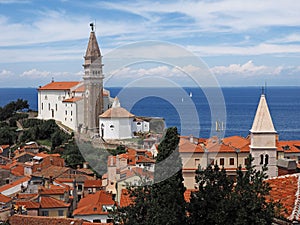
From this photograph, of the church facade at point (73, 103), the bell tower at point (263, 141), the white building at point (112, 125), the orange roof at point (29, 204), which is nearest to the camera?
the orange roof at point (29, 204)

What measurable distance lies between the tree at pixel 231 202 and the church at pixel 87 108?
60.1 feet

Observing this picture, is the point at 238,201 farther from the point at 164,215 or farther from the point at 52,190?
the point at 52,190

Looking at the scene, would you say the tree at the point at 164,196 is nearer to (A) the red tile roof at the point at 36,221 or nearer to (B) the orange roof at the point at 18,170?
(A) the red tile roof at the point at 36,221

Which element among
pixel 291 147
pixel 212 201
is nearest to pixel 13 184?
pixel 291 147

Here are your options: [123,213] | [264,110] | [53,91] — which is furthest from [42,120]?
[123,213]

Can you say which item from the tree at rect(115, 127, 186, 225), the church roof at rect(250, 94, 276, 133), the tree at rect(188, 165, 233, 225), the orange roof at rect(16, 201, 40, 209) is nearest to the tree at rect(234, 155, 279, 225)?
the tree at rect(188, 165, 233, 225)

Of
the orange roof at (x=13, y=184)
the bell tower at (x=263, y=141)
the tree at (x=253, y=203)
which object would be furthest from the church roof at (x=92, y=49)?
the tree at (x=253, y=203)

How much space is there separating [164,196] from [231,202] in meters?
1.07

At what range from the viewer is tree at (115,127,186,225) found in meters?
8.01

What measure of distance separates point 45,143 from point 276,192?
32610 mm

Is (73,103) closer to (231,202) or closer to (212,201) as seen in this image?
(212,201)

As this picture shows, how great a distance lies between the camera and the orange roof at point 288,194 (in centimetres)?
802

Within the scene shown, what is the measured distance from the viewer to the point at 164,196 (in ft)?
26.5

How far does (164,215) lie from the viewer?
7.89 metres
